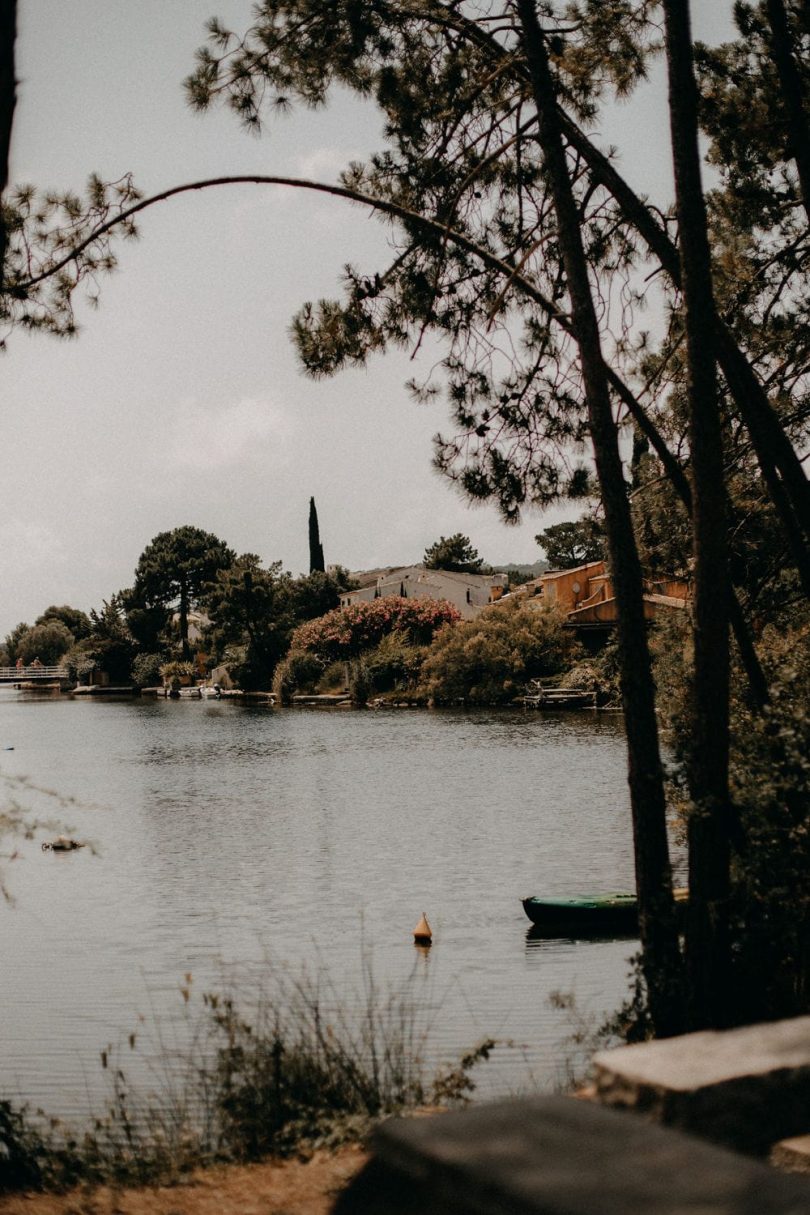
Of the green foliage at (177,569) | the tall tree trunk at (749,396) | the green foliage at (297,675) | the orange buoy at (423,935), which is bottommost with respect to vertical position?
the orange buoy at (423,935)

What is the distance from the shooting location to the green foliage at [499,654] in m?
65.4

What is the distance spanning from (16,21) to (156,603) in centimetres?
11094

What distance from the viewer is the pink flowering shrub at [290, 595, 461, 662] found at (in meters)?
74.6

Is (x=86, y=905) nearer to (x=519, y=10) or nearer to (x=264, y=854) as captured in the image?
(x=264, y=854)

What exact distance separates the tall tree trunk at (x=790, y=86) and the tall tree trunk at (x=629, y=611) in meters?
3.16

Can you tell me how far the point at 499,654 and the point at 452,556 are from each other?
4352 centimetres

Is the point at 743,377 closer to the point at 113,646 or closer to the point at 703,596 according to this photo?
the point at 703,596

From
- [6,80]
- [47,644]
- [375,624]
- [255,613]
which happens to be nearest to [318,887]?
[6,80]

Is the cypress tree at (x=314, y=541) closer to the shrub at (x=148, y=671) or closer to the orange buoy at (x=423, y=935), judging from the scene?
the shrub at (x=148, y=671)

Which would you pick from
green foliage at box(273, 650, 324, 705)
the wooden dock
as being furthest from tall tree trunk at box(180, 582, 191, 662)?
the wooden dock

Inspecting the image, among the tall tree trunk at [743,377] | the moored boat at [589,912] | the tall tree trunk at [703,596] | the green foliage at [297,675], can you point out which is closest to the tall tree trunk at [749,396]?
the tall tree trunk at [743,377]

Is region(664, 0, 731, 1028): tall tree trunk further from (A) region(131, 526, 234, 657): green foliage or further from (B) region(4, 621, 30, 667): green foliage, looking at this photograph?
(B) region(4, 621, 30, 667): green foliage

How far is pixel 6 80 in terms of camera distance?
19.4 ft

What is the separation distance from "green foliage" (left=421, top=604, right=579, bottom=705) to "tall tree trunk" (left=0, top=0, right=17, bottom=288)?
5941 cm
